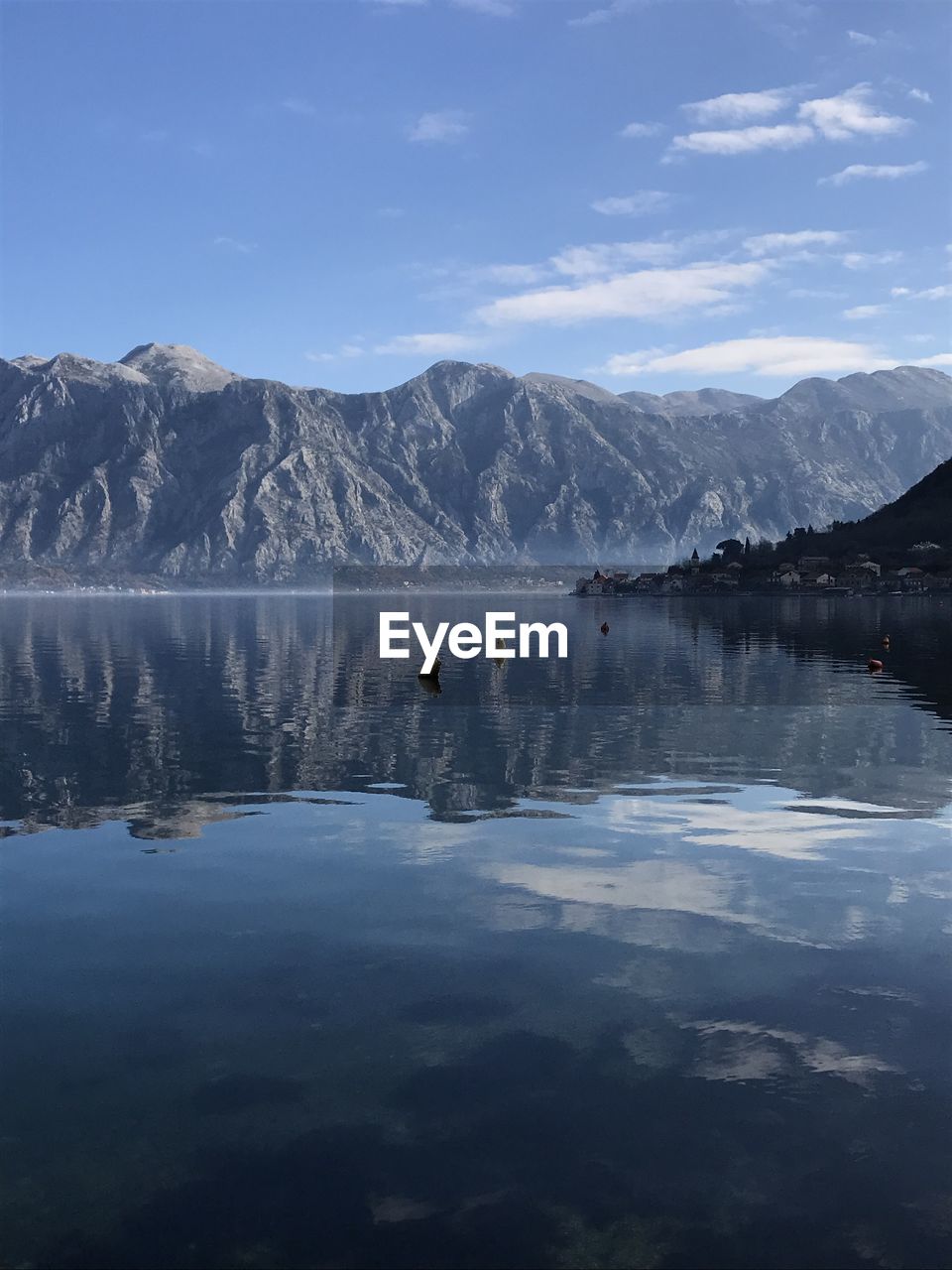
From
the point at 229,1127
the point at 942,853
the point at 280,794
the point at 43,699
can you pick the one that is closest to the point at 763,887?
the point at 942,853

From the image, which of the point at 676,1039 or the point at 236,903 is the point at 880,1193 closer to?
the point at 676,1039
